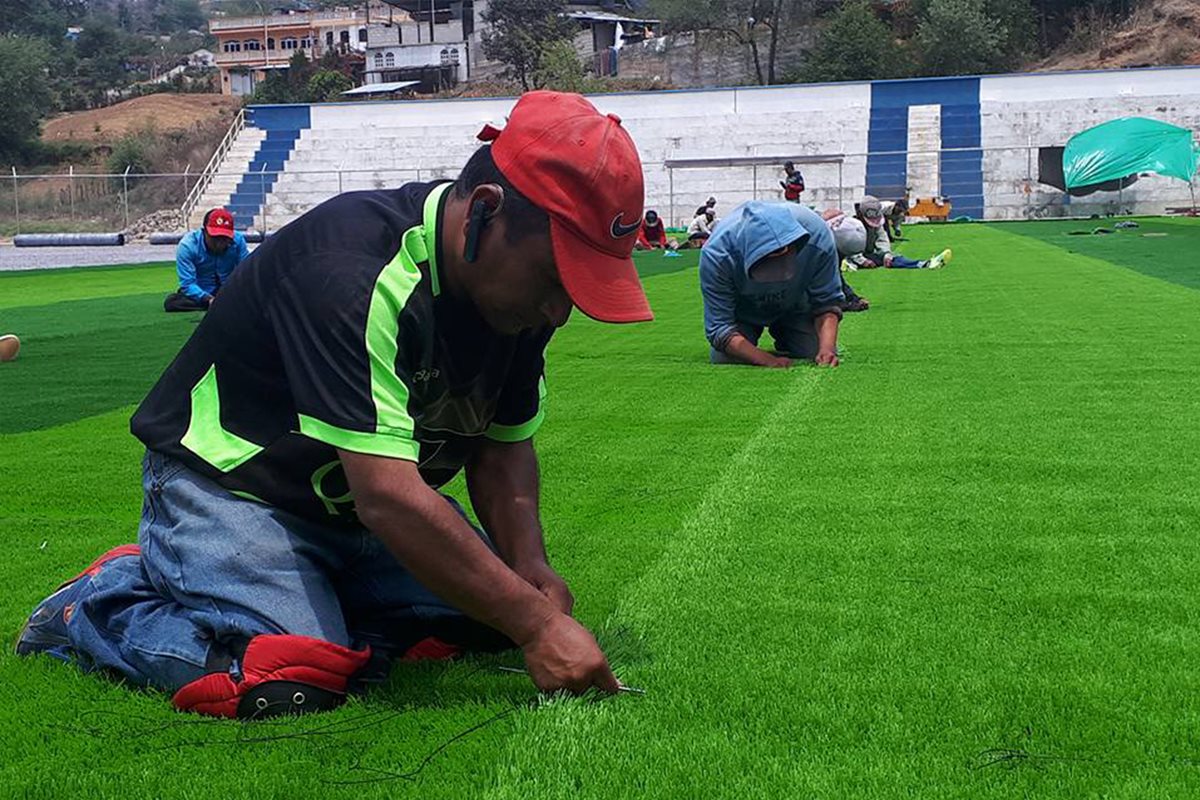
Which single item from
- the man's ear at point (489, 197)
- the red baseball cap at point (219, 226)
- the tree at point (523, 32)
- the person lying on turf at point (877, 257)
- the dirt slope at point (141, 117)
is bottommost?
the person lying on turf at point (877, 257)

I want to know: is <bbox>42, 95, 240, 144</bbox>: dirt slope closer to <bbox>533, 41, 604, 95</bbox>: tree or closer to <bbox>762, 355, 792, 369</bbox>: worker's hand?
<bbox>533, 41, 604, 95</bbox>: tree

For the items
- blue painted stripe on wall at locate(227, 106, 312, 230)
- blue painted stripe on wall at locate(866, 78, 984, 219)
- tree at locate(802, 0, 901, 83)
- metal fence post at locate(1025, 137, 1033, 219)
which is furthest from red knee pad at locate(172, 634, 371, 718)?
tree at locate(802, 0, 901, 83)

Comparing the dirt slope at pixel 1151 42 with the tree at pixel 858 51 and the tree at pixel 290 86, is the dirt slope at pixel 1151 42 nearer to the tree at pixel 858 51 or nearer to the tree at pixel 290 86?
the tree at pixel 858 51

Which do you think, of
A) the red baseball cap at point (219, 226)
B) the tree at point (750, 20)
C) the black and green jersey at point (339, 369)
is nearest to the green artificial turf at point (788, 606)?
the black and green jersey at point (339, 369)

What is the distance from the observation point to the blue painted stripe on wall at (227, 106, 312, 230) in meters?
42.1

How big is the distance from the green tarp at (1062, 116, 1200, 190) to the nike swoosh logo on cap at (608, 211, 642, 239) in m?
35.8

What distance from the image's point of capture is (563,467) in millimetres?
5641

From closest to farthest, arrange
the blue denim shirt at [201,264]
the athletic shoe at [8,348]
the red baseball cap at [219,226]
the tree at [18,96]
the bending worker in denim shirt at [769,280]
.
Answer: the bending worker in denim shirt at [769,280]
the athletic shoe at [8,348]
the red baseball cap at [219,226]
the blue denim shirt at [201,264]
the tree at [18,96]

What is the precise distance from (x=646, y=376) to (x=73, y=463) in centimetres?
376

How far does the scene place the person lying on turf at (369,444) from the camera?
262 cm

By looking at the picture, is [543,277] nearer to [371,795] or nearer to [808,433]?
[371,795]

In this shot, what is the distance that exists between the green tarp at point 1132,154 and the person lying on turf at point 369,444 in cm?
3553

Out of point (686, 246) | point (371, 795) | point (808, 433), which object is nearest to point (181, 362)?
point (371, 795)

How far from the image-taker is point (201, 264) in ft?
44.5
